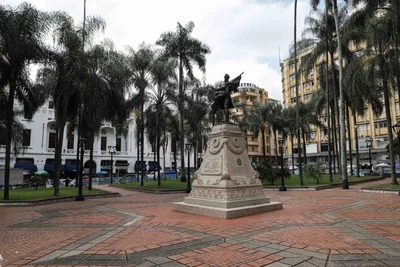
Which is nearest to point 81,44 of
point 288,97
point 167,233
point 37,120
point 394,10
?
point 167,233

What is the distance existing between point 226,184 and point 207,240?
11.8ft

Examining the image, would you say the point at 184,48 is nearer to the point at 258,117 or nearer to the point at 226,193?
the point at 258,117

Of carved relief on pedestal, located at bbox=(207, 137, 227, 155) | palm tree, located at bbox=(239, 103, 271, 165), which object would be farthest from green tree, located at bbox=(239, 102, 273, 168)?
carved relief on pedestal, located at bbox=(207, 137, 227, 155)

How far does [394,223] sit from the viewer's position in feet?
23.4

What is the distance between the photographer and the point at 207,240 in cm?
579

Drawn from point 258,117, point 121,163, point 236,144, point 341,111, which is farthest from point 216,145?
point 121,163

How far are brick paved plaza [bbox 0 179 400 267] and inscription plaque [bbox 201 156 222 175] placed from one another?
2.18m

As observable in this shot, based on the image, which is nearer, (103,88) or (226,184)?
(226,184)

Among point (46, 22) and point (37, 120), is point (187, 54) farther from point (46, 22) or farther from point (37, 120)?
point (37, 120)

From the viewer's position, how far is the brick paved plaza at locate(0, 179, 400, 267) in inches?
179

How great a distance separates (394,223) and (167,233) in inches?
229

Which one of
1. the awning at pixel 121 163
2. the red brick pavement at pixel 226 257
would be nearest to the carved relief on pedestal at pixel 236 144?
the red brick pavement at pixel 226 257

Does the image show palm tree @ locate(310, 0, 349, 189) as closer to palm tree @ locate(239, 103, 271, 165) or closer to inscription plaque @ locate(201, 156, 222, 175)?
inscription plaque @ locate(201, 156, 222, 175)

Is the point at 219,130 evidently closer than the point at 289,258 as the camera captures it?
No
